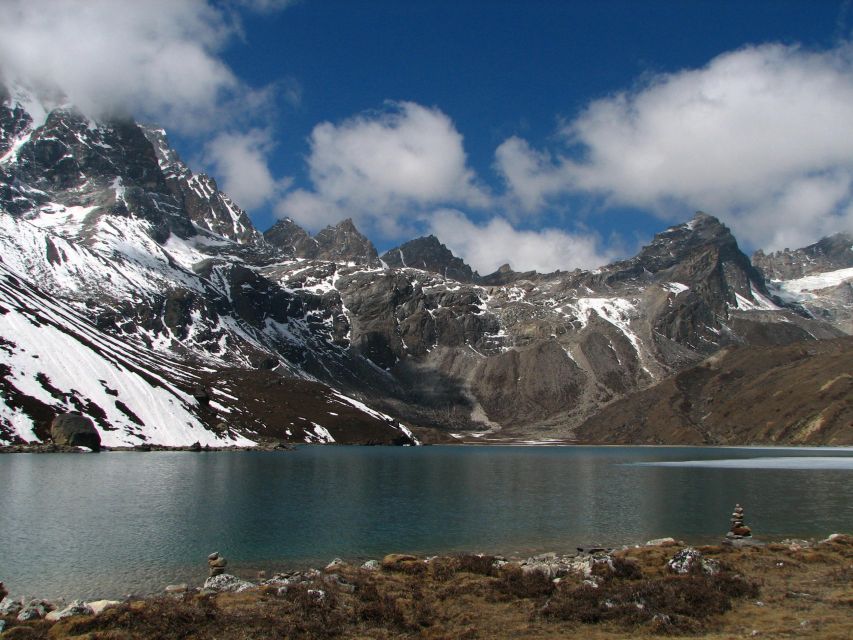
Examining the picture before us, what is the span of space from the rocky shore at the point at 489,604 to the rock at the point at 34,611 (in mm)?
104

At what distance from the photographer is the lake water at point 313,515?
150 ft

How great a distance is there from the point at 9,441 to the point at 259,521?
4350 inches

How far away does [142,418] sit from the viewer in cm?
18388

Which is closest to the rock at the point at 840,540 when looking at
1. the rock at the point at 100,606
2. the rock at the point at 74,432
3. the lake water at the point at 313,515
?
the lake water at the point at 313,515

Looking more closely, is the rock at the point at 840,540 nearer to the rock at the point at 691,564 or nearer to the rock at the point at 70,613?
the rock at the point at 691,564

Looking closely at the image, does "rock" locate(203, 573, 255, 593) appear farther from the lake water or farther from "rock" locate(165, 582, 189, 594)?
the lake water

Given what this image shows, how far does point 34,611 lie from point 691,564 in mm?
32585

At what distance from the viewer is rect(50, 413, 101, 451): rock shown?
14788 cm

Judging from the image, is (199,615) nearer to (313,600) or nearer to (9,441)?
(313,600)

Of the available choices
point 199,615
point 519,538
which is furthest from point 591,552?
point 199,615

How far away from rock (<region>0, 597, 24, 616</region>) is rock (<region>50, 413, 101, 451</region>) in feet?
426

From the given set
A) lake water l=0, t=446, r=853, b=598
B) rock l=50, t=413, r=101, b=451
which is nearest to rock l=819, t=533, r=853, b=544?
lake water l=0, t=446, r=853, b=598

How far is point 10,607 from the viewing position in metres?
30.2

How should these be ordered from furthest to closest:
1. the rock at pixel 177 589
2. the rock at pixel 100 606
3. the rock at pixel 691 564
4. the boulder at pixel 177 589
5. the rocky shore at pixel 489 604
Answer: the rock at pixel 177 589 → the boulder at pixel 177 589 → the rock at pixel 691 564 → the rock at pixel 100 606 → the rocky shore at pixel 489 604
